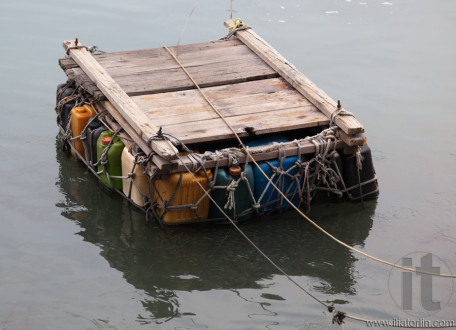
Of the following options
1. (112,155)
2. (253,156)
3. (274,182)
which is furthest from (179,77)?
(274,182)

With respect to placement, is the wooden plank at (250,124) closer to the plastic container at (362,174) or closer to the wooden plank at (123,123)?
the wooden plank at (123,123)

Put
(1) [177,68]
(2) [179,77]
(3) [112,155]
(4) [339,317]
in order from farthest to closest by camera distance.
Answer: (1) [177,68] → (2) [179,77] → (3) [112,155] → (4) [339,317]

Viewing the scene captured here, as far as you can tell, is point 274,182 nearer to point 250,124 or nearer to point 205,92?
point 250,124

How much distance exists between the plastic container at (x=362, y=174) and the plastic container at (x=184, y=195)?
5.29 feet

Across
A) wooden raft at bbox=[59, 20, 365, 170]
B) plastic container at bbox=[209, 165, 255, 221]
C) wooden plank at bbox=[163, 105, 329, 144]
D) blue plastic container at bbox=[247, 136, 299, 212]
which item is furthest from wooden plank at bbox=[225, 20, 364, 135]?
plastic container at bbox=[209, 165, 255, 221]

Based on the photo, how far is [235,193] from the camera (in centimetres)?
926

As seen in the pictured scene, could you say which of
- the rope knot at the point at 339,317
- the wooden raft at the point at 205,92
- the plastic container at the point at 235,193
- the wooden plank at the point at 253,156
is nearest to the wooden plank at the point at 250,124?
the wooden raft at the point at 205,92

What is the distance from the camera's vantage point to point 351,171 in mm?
9828

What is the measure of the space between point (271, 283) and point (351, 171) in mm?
1784

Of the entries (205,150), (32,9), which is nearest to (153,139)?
(205,150)

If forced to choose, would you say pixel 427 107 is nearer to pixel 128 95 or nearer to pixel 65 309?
pixel 128 95

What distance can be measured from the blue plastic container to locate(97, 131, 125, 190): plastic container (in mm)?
1425

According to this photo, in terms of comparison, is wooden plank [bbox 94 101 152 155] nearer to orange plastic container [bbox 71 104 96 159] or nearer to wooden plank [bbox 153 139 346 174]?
orange plastic container [bbox 71 104 96 159]

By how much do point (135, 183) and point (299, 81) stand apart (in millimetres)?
2314
